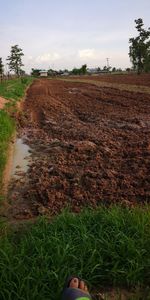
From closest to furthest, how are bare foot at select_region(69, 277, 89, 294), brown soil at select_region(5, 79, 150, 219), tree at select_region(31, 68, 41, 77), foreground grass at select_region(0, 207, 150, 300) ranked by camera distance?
bare foot at select_region(69, 277, 89, 294) → foreground grass at select_region(0, 207, 150, 300) → brown soil at select_region(5, 79, 150, 219) → tree at select_region(31, 68, 41, 77)

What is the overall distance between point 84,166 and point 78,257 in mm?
3595

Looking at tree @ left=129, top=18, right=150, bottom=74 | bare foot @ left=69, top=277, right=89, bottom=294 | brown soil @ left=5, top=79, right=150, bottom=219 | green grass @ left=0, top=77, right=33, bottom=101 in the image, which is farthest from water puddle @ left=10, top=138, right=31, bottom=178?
tree @ left=129, top=18, right=150, bottom=74

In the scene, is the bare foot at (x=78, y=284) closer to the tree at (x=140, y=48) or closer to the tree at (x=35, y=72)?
the tree at (x=140, y=48)

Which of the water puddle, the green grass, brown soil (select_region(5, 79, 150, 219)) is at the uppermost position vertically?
the green grass

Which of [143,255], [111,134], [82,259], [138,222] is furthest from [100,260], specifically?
[111,134]

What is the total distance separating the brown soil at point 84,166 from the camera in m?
5.49

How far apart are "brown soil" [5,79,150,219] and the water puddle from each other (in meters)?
0.18

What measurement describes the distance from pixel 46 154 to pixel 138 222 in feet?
15.7

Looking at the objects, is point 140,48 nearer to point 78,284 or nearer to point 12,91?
point 12,91

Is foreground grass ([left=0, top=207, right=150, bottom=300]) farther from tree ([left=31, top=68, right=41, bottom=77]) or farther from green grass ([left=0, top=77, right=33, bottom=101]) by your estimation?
tree ([left=31, top=68, right=41, bottom=77])

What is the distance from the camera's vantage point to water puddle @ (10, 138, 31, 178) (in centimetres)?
743

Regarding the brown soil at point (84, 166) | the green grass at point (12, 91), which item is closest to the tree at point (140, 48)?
the green grass at point (12, 91)

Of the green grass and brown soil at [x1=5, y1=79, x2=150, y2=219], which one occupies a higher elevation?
the green grass

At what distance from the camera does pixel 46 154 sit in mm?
8430
